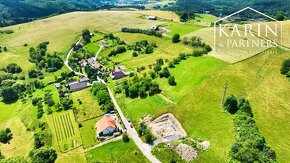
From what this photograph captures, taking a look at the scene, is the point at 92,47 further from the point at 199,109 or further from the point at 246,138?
the point at 246,138

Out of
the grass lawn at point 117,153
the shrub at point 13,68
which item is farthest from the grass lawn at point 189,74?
A: the shrub at point 13,68

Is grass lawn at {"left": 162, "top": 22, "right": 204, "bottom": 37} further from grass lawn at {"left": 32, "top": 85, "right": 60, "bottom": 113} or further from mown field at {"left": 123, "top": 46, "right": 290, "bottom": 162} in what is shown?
grass lawn at {"left": 32, "top": 85, "right": 60, "bottom": 113}

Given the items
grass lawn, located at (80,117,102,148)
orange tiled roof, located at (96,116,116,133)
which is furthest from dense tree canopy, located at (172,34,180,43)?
orange tiled roof, located at (96,116,116,133)

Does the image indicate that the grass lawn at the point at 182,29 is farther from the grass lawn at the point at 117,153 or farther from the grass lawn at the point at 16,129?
the grass lawn at the point at 117,153

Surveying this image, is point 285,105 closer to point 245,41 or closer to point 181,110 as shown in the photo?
point 181,110

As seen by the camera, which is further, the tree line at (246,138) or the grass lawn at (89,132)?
the grass lawn at (89,132)
